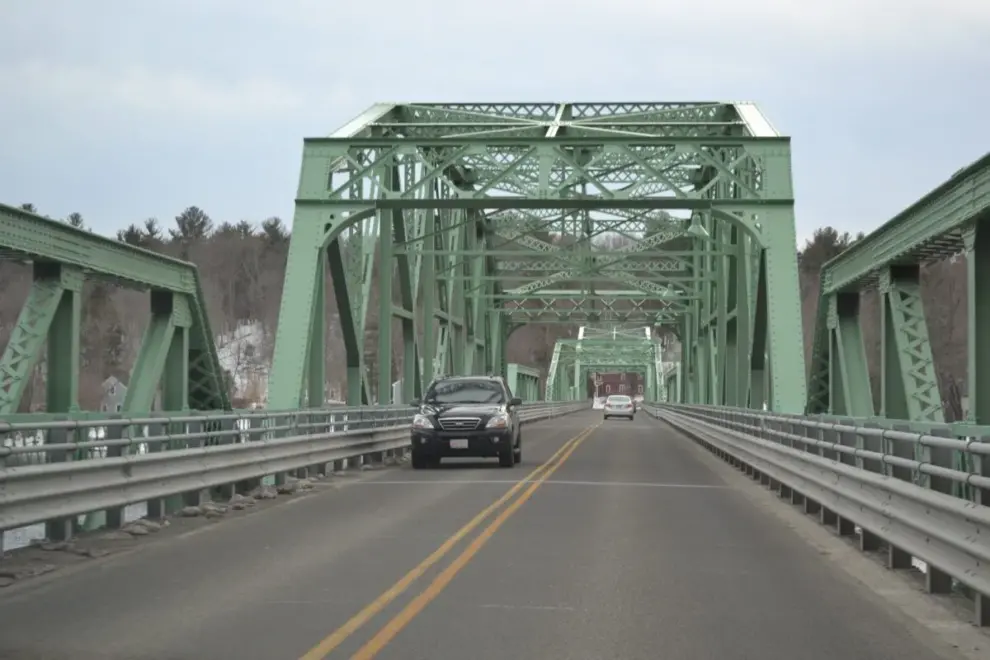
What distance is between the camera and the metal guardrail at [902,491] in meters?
8.30

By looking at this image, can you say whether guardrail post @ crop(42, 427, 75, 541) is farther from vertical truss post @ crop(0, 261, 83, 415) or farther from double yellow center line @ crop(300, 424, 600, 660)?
double yellow center line @ crop(300, 424, 600, 660)

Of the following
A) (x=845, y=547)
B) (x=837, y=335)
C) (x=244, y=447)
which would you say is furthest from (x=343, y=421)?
(x=845, y=547)

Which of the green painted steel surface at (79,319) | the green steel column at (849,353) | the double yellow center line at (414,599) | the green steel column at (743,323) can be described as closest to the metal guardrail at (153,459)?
the green painted steel surface at (79,319)

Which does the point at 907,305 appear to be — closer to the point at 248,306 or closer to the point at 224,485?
the point at 224,485

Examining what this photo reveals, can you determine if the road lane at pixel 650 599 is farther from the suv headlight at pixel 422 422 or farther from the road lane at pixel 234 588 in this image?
the suv headlight at pixel 422 422

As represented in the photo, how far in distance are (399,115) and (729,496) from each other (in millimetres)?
19800

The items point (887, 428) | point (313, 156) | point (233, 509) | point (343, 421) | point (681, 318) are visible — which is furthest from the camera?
point (681, 318)

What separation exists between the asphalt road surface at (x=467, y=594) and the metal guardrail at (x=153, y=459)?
67 centimetres

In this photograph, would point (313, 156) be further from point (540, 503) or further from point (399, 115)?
point (540, 503)

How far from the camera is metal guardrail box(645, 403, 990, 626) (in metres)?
8.30

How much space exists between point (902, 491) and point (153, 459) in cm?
754

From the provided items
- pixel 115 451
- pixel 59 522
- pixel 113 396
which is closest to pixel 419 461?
pixel 115 451

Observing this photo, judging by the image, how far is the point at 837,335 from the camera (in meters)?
20.4

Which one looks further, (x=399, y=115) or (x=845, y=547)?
(x=399, y=115)
